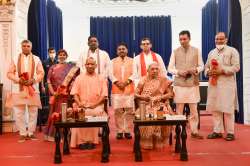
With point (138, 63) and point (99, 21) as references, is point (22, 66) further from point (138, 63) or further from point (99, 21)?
point (99, 21)

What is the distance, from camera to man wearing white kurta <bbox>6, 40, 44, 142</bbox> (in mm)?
5906

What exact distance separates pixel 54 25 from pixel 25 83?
500 centimetres

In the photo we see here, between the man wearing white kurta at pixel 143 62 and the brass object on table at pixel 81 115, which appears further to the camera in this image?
the man wearing white kurta at pixel 143 62

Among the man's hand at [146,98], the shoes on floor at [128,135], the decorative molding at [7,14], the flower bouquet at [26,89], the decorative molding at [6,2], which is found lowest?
the shoes on floor at [128,135]

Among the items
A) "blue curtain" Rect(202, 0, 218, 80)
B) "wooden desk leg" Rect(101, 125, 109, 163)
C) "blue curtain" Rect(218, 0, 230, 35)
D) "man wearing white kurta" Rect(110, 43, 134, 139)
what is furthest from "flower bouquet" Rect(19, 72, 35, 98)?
"blue curtain" Rect(202, 0, 218, 80)

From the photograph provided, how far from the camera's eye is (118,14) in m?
12.6

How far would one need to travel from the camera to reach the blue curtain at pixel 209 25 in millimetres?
10394

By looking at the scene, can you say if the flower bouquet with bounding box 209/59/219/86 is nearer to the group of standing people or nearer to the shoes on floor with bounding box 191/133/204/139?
the group of standing people

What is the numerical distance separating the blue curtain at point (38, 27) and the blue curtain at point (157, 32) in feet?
13.4

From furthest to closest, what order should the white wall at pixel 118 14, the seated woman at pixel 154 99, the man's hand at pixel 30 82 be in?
the white wall at pixel 118 14 < the man's hand at pixel 30 82 < the seated woman at pixel 154 99

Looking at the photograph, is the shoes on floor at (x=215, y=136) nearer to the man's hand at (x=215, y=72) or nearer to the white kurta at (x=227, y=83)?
the white kurta at (x=227, y=83)

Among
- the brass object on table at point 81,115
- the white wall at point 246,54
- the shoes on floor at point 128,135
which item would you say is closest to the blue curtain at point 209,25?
the white wall at point 246,54

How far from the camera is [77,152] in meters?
4.86

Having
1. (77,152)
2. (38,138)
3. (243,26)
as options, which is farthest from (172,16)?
(77,152)
